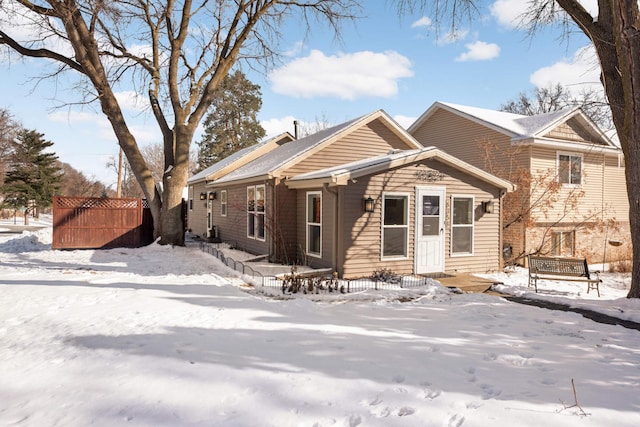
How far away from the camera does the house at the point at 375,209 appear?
31.0ft

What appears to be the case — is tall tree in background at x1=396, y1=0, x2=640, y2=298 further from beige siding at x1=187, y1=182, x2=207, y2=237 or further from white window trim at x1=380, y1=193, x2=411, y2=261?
beige siding at x1=187, y1=182, x2=207, y2=237

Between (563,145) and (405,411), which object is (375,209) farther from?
(563,145)

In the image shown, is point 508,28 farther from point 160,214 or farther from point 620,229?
point 160,214

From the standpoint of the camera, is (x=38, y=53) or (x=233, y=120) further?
(x=233, y=120)

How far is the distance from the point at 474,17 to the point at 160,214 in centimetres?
1289

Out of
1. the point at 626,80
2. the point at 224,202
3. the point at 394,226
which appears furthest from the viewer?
the point at 224,202

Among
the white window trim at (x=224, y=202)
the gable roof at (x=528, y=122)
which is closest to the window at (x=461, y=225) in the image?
the gable roof at (x=528, y=122)

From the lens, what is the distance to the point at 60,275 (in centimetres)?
917

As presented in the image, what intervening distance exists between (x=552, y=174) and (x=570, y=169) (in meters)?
1.40

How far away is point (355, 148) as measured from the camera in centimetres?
1316

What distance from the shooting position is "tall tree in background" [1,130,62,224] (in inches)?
1314

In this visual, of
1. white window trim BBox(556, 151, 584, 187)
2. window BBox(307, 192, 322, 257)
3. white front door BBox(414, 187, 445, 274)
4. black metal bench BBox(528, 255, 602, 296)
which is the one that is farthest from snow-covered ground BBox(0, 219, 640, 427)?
white window trim BBox(556, 151, 584, 187)

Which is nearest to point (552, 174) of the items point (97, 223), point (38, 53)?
point (97, 223)

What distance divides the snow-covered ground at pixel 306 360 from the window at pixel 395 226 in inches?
86.9
